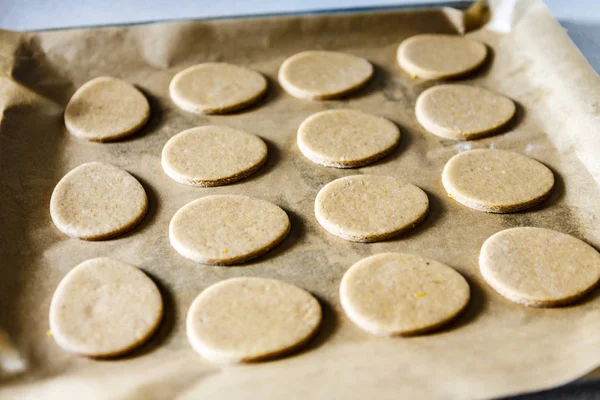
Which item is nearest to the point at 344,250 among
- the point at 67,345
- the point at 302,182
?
the point at 302,182

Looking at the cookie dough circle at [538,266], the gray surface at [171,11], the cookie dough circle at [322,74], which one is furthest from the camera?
the gray surface at [171,11]

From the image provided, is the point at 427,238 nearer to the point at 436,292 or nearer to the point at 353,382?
the point at 436,292

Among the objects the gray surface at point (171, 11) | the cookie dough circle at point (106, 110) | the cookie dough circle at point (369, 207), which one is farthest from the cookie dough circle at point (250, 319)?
the gray surface at point (171, 11)

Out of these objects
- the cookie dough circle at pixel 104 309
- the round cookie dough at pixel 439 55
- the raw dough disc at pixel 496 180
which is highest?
the round cookie dough at pixel 439 55

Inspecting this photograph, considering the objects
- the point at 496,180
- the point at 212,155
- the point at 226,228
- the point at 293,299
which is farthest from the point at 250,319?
the point at 496,180

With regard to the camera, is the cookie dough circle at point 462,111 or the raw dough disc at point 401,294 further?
the cookie dough circle at point 462,111

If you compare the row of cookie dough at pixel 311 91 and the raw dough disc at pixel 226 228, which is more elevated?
the row of cookie dough at pixel 311 91

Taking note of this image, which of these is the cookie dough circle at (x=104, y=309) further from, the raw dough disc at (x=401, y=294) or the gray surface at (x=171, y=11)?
the gray surface at (x=171, y=11)
